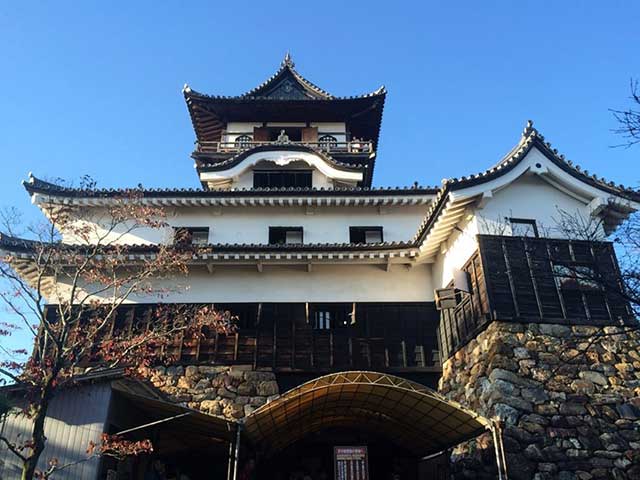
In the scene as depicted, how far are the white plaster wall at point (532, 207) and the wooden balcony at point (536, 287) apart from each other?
41 centimetres

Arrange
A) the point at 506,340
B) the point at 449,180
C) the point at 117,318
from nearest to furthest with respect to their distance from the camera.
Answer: the point at 506,340 < the point at 449,180 < the point at 117,318

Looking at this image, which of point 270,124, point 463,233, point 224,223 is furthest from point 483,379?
point 270,124

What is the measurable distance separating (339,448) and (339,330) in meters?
3.21

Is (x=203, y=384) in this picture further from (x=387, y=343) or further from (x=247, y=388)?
(x=387, y=343)

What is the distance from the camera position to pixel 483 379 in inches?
439

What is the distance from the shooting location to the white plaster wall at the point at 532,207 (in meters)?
12.6

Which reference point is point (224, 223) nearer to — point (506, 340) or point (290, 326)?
point (290, 326)

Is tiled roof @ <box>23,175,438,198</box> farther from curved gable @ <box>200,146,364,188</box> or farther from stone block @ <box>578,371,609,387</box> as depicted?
stone block @ <box>578,371,609,387</box>

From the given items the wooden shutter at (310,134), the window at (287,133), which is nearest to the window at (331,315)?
the wooden shutter at (310,134)

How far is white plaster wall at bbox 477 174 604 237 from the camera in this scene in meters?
12.6

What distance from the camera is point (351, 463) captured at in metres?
13.6

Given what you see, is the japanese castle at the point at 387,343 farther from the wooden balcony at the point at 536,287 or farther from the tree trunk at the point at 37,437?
the tree trunk at the point at 37,437

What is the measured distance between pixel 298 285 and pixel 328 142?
9885 millimetres

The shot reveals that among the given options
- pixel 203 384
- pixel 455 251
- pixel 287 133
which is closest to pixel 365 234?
pixel 455 251
